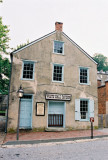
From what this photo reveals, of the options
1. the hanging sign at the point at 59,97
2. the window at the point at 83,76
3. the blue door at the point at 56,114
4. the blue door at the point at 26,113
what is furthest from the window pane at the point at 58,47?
the blue door at the point at 26,113

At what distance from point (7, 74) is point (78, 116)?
1705 centimetres

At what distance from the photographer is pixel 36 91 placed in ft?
42.3

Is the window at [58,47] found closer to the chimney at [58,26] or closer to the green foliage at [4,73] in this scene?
the chimney at [58,26]

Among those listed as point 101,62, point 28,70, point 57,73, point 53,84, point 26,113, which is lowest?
point 26,113

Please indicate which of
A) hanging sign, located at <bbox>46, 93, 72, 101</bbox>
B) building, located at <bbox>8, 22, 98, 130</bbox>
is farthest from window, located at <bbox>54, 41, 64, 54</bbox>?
hanging sign, located at <bbox>46, 93, 72, 101</bbox>

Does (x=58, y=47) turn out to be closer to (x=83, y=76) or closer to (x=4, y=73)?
(x=83, y=76)

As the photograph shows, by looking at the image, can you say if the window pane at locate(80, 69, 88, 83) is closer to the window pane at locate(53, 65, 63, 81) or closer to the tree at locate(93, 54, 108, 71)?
the window pane at locate(53, 65, 63, 81)

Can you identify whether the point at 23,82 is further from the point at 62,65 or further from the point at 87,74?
the point at 87,74

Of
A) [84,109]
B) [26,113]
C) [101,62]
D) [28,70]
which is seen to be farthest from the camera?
[101,62]

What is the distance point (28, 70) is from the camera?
13.2m

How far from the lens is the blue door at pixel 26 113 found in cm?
1241

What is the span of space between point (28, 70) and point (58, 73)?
280 cm

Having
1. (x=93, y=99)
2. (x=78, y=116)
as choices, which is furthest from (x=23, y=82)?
(x=93, y=99)

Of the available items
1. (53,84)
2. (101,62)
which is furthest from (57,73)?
(101,62)
